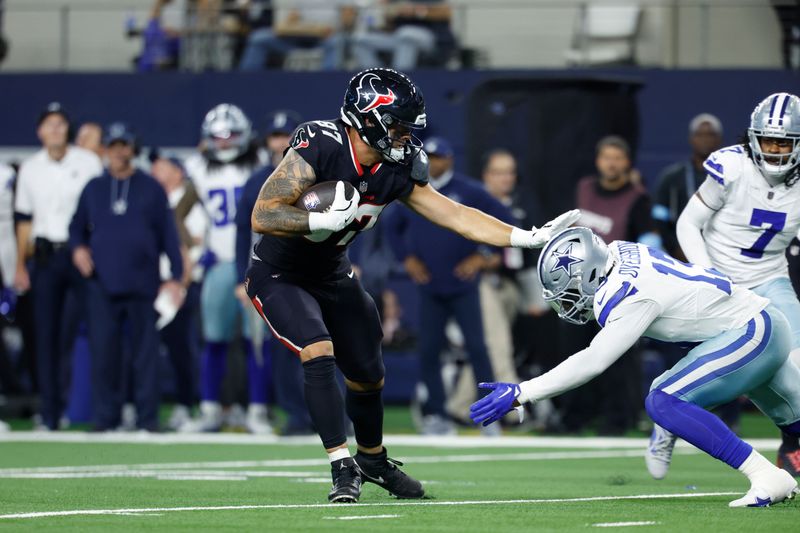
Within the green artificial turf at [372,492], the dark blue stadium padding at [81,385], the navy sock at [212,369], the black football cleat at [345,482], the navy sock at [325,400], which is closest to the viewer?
the green artificial turf at [372,492]

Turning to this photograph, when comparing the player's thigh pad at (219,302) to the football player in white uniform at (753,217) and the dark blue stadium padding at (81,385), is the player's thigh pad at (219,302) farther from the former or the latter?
the football player in white uniform at (753,217)

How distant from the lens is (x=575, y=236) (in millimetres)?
6961

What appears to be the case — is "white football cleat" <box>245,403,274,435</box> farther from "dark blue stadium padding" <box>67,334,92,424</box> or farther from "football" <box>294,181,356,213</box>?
"football" <box>294,181,356,213</box>

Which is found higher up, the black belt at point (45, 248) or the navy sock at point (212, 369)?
the black belt at point (45, 248)

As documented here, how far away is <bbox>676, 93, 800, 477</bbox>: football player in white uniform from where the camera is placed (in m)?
8.59

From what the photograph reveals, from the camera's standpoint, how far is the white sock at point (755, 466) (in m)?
6.78

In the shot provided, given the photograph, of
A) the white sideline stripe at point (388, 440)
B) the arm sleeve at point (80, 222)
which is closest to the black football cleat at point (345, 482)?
the white sideline stripe at point (388, 440)

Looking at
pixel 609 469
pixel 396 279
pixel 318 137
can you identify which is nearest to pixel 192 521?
pixel 318 137

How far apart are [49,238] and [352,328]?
5872 mm

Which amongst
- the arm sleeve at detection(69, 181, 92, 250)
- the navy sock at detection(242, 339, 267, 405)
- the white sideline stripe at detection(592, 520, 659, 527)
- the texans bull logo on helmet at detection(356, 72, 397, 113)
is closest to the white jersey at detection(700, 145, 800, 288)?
the texans bull logo on helmet at detection(356, 72, 397, 113)

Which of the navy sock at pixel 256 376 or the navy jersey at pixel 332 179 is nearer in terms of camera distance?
the navy jersey at pixel 332 179

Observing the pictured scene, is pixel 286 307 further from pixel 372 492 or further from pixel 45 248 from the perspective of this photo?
pixel 45 248

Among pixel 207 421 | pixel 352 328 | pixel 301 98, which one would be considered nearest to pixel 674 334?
pixel 352 328

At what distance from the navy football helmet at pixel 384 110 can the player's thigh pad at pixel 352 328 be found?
689 mm
